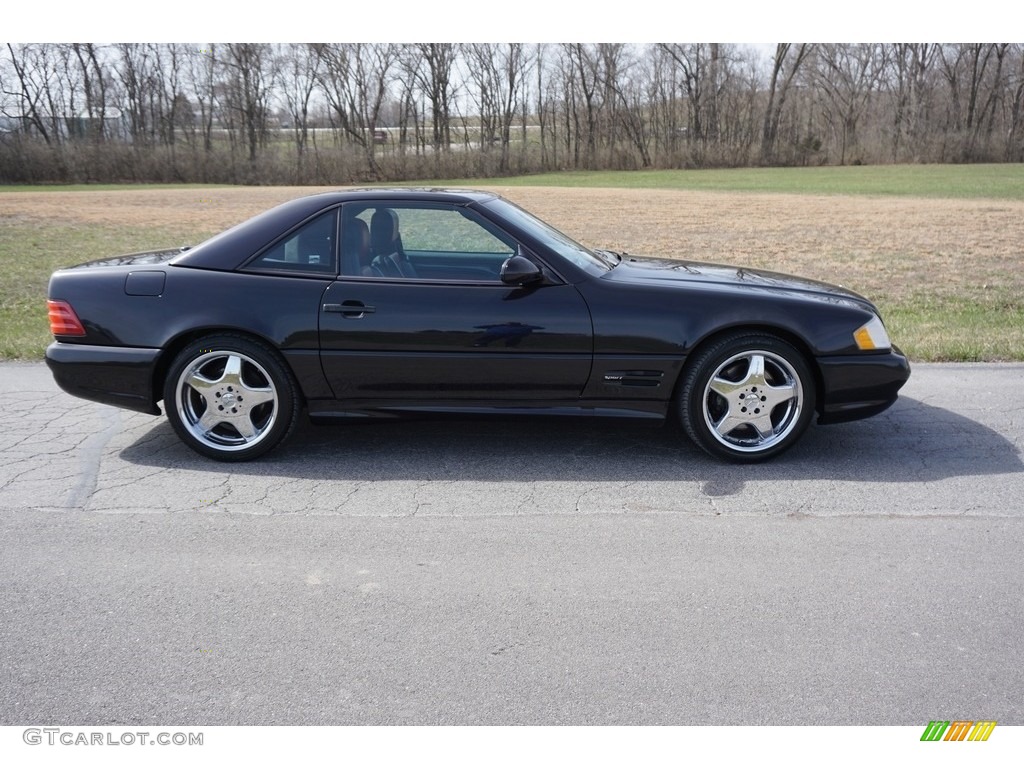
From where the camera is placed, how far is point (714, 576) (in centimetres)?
364

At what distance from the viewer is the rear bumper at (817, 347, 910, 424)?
4906 millimetres

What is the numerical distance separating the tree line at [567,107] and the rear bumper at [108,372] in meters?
54.8

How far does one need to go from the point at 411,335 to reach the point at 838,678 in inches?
108

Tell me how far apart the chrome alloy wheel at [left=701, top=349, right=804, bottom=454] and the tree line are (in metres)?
55.0

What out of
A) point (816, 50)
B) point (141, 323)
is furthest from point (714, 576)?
point (816, 50)

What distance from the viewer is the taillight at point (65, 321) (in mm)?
5027

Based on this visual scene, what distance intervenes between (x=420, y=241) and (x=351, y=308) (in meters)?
0.66

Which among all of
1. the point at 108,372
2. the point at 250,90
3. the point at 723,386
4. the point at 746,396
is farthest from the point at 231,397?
the point at 250,90

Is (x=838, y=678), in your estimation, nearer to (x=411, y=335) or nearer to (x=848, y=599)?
(x=848, y=599)

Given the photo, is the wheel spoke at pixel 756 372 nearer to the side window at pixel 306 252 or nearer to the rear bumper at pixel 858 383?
the rear bumper at pixel 858 383

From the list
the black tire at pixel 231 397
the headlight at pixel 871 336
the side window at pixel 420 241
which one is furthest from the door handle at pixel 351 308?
the headlight at pixel 871 336

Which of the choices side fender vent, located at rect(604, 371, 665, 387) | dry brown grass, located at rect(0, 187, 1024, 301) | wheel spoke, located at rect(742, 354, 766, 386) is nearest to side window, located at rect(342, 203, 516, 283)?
side fender vent, located at rect(604, 371, 665, 387)
